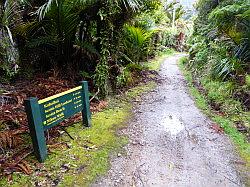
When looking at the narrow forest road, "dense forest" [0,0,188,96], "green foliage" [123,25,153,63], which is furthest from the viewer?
"green foliage" [123,25,153,63]

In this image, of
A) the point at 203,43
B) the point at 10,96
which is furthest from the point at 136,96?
the point at 203,43

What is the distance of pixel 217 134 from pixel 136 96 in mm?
2472

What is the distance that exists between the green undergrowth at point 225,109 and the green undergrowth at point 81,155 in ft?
5.81

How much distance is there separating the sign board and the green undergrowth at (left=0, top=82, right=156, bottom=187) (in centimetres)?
23

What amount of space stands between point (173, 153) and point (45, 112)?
1.90 m

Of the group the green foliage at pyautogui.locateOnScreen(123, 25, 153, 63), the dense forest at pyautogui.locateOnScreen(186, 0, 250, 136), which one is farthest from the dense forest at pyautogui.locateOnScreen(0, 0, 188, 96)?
the dense forest at pyautogui.locateOnScreen(186, 0, 250, 136)

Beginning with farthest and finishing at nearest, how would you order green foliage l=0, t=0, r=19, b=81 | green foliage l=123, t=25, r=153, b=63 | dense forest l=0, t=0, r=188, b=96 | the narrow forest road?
green foliage l=123, t=25, r=153, b=63 → dense forest l=0, t=0, r=188, b=96 → green foliage l=0, t=0, r=19, b=81 → the narrow forest road

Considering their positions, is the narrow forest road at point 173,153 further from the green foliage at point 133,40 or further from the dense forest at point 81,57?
the green foliage at point 133,40

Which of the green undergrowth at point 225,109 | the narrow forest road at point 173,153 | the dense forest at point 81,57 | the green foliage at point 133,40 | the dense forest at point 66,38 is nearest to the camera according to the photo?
the narrow forest road at point 173,153

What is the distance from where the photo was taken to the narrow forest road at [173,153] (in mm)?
3170

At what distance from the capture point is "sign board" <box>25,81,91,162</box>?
10.0 feet

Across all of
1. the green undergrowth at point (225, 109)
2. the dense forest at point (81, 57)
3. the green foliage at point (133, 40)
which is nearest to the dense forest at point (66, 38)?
the dense forest at point (81, 57)

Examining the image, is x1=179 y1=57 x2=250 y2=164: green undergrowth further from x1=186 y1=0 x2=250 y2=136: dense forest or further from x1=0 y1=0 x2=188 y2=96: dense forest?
x1=0 y1=0 x2=188 y2=96: dense forest

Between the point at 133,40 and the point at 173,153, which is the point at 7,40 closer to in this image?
the point at 173,153
